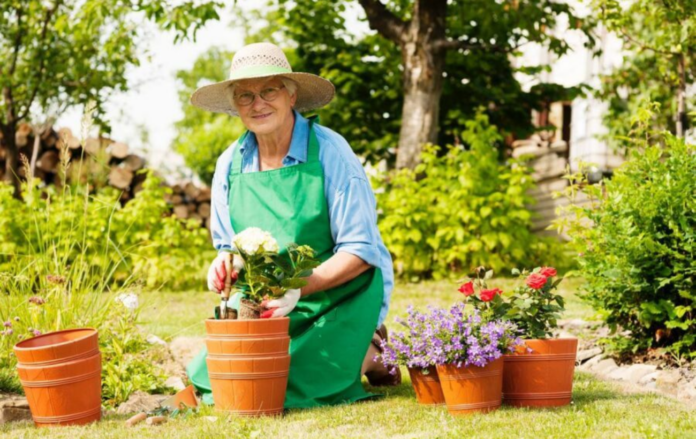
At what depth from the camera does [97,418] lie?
11.0ft

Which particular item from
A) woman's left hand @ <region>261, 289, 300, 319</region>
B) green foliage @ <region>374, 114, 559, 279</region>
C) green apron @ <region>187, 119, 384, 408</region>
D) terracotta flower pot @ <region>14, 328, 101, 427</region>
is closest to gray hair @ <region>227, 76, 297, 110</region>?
green apron @ <region>187, 119, 384, 408</region>

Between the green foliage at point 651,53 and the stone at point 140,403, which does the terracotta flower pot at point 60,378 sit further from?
the green foliage at point 651,53

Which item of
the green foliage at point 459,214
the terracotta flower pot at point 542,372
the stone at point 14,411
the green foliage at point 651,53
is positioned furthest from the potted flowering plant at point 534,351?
the green foliage at point 459,214

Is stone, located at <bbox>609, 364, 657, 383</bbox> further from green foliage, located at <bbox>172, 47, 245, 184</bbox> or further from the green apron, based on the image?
green foliage, located at <bbox>172, 47, 245, 184</bbox>

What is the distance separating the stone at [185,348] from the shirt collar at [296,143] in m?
1.54

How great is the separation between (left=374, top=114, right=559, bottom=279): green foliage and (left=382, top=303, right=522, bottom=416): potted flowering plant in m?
5.49

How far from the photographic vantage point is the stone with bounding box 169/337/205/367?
4956mm

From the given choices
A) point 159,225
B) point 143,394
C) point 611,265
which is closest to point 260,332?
point 143,394

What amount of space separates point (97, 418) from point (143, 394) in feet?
1.86

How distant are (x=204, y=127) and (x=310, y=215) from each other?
35563mm

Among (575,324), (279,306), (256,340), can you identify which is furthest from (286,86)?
(575,324)

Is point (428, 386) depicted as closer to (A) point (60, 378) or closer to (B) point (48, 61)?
(A) point (60, 378)

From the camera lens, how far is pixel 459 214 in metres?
8.66

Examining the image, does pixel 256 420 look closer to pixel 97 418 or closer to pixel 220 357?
pixel 220 357
